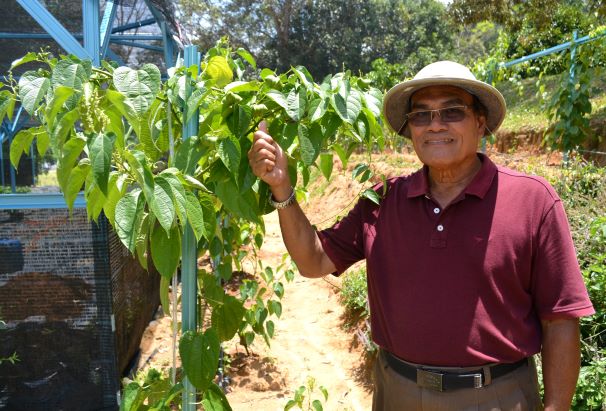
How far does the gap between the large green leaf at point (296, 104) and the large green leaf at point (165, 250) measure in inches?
13.6

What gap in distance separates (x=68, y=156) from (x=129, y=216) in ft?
0.53

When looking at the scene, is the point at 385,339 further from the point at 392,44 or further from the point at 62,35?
the point at 392,44

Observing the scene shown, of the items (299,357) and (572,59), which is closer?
(299,357)

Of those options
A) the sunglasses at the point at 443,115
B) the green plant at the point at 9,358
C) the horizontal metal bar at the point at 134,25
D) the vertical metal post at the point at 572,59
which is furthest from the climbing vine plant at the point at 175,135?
the vertical metal post at the point at 572,59

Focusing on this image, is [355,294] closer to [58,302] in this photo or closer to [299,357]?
[299,357]

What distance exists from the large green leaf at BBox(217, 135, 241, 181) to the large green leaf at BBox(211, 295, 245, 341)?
0.52 meters

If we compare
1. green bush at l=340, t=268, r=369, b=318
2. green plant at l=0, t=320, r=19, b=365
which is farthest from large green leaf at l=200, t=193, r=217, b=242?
green bush at l=340, t=268, r=369, b=318

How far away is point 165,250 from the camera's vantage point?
1131 mm

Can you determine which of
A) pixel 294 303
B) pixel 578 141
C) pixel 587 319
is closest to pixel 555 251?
pixel 587 319

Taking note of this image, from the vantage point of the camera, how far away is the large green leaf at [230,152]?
46.4 inches

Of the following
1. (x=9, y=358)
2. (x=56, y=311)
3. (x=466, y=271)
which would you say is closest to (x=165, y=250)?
(x=466, y=271)

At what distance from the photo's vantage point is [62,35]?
2.17 m

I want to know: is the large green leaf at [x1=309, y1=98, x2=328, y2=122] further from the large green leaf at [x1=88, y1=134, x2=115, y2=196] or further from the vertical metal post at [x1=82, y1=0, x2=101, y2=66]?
the vertical metal post at [x1=82, y1=0, x2=101, y2=66]

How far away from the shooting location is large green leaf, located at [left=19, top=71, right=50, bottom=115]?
3.21 ft
